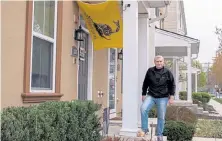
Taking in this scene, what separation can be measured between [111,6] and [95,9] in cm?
36

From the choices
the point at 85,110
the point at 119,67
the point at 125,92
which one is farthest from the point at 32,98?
the point at 119,67

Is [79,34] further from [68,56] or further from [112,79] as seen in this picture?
[112,79]

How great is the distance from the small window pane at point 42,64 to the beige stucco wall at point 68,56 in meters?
0.53

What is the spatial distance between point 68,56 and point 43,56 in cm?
114

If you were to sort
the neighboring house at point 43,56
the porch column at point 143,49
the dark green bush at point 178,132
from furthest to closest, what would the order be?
the porch column at point 143,49 < the dark green bush at point 178,132 < the neighboring house at point 43,56

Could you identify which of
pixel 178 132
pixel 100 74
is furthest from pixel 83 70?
pixel 178 132

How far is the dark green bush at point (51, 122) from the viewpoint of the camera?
3.42 metres

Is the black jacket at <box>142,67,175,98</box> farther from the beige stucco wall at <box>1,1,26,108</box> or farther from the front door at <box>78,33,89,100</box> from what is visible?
the beige stucco wall at <box>1,1,26,108</box>

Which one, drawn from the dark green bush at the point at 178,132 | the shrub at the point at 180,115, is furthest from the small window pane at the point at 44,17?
the shrub at the point at 180,115

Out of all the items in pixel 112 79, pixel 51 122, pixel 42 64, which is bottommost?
pixel 51 122

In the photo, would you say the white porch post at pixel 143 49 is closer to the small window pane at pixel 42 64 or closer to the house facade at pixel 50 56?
the house facade at pixel 50 56

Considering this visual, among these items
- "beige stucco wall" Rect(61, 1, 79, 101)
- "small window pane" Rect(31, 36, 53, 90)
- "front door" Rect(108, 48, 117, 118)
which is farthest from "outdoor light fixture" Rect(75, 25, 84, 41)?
"front door" Rect(108, 48, 117, 118)

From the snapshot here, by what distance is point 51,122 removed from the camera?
13.3ft

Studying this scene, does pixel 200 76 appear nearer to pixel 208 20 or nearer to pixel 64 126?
pixel 208 20
